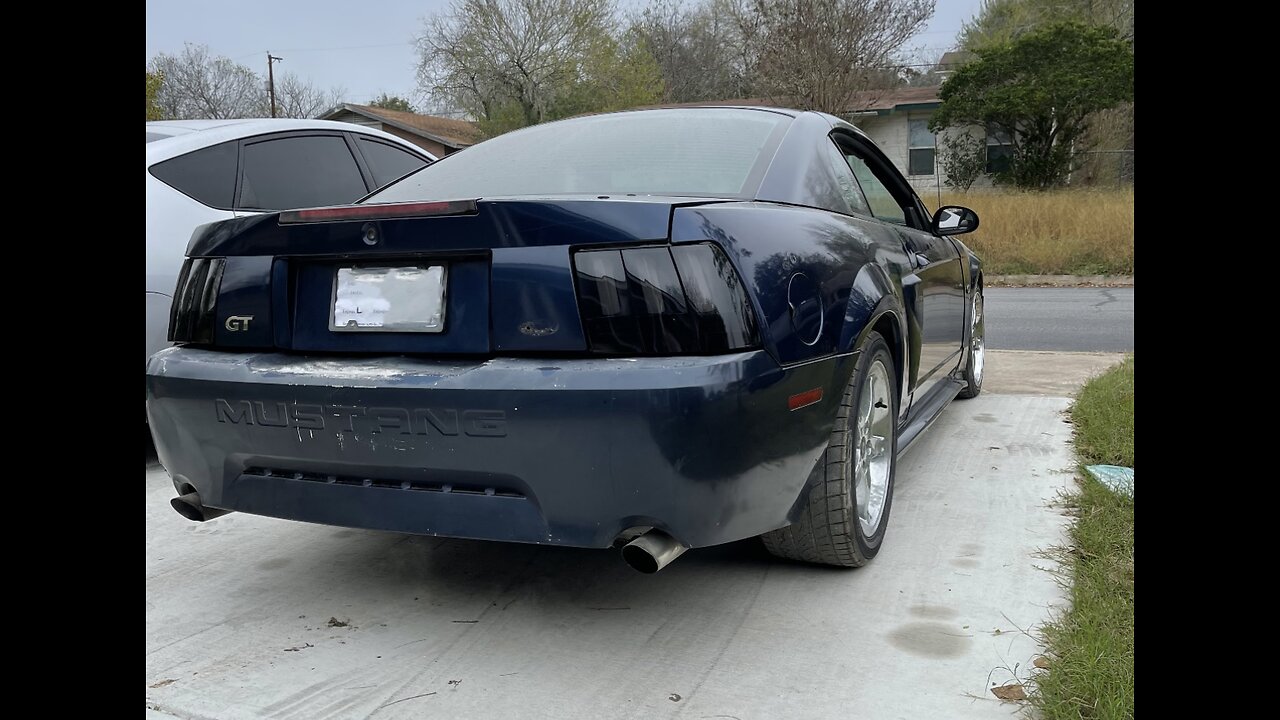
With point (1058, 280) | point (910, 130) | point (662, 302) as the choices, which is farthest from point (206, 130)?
point (910, 130)

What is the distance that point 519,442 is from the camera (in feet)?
7.38

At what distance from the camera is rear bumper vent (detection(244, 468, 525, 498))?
2328 mm

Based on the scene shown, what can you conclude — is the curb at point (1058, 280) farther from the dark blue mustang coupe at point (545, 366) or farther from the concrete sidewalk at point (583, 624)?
the dark blue mustang coupe at point (545, 366)

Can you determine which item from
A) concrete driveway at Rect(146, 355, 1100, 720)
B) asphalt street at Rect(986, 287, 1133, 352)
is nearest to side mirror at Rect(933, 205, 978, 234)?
concrete driveway at Rect(146, 355, 1100, 720)

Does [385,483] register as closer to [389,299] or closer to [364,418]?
[364,418]

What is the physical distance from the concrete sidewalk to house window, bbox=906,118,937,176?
99.3ft

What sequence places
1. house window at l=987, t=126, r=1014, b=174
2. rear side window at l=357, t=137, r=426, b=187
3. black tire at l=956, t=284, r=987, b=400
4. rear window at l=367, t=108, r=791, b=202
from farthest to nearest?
1. house window at l=987, t=126, r=1014, b=174
2. rear side window at l=357, t=137, r=426, b=187
3. black tire at l=956, t=284, r=987, b=400
4. rear window at l=367, t=108, r=791, b=202

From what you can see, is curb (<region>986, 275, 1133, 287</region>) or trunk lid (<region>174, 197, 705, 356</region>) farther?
curb (<region>986, 275, 1133, 287</region>)

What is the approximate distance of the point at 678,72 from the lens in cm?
4666

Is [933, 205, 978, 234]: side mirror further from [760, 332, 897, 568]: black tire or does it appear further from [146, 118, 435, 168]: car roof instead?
[146, 118, 435, 168]: car roof

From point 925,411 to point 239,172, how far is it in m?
3.38

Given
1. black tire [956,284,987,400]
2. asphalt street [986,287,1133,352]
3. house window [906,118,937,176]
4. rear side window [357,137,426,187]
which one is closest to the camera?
black tire [956,284,987,400]

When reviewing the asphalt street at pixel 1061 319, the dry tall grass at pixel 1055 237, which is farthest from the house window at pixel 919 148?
the asphalt street at pixel 1061 319
